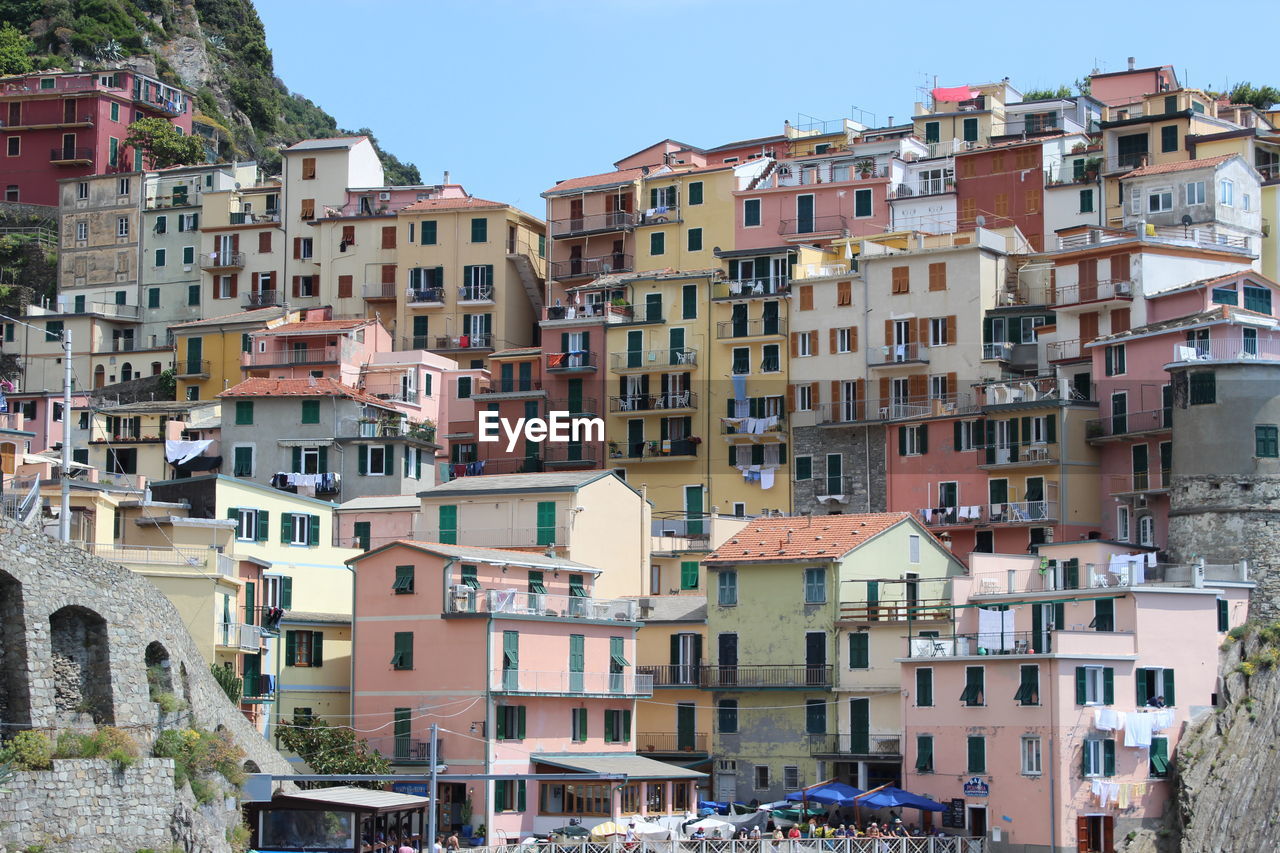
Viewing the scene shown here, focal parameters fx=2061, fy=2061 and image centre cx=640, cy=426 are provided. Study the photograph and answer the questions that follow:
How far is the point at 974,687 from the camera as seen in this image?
62.3 m

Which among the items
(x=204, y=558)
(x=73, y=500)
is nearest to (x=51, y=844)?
(x=204, y=558)

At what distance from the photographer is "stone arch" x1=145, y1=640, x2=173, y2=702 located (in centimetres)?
5225

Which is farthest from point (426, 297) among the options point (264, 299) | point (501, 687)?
point (501, 687)

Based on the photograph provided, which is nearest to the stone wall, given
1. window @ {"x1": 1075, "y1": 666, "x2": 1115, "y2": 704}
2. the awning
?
the awning

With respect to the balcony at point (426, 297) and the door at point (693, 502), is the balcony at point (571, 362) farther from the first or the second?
the balcony at point (426, 297)

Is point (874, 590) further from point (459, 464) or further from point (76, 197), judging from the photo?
point (76, 197)

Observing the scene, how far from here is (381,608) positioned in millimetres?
66125

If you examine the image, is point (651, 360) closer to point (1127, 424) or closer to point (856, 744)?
point (1127, 424)

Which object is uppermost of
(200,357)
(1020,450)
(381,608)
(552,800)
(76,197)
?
(76,197)

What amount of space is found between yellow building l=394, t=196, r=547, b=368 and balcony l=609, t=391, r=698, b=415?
10.9 meters

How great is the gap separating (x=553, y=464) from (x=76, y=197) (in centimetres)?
3790

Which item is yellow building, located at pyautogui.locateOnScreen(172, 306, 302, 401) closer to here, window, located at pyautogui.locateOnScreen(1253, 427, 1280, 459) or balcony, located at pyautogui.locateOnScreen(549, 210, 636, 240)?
balcony, located at pyautogui.locateOnScreen(549, 210, 636, 240)

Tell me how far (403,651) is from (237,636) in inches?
210

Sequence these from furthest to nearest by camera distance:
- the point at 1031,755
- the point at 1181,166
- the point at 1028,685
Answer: the point at 1181,166 < the point at 1028,685 < the point at 1031,755
